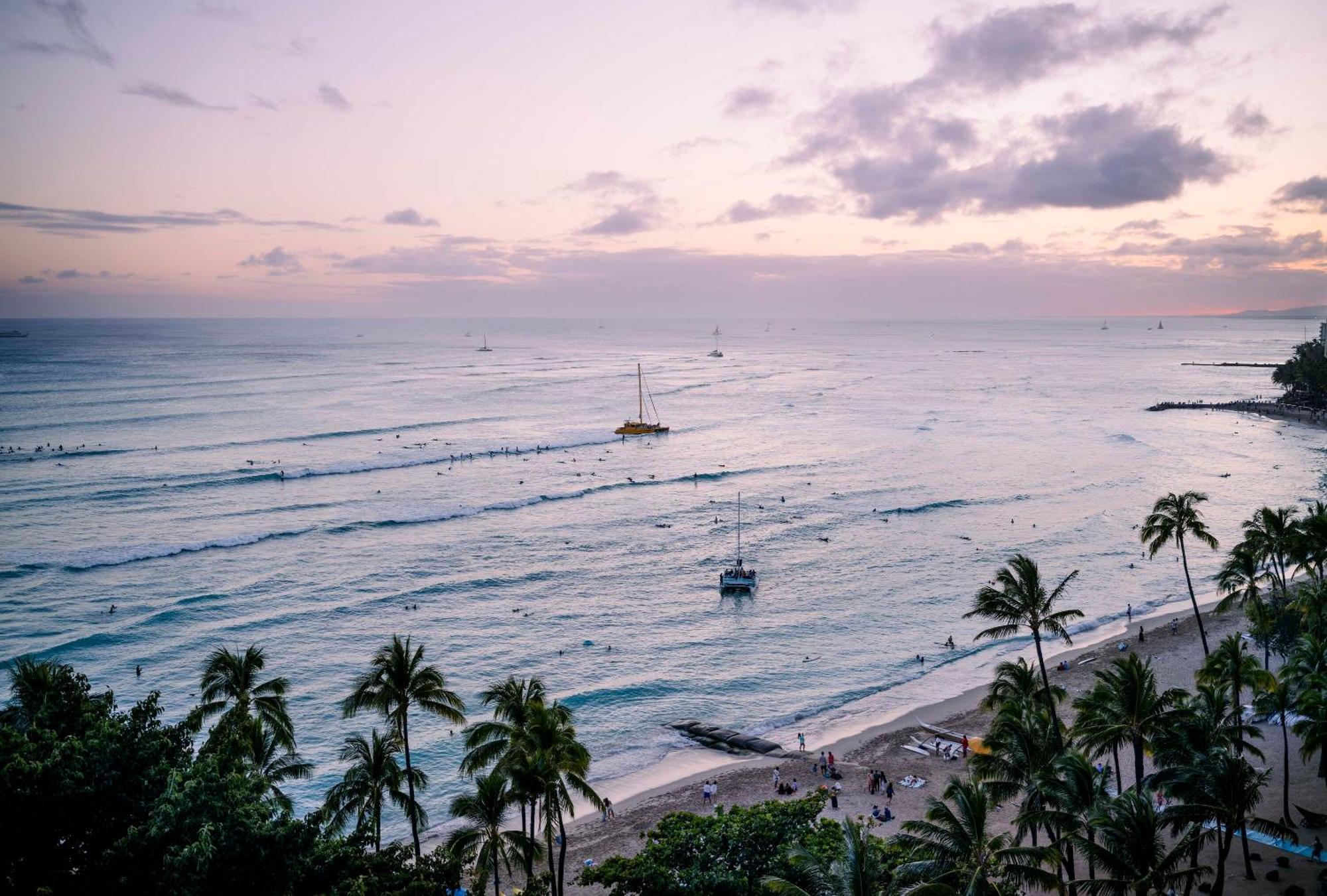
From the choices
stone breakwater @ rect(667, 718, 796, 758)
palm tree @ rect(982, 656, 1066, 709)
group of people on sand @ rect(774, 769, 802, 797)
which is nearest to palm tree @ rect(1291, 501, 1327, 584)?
palm tree @ rect(982, 656, 1066, 709)

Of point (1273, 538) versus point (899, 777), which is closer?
point (899, 777)

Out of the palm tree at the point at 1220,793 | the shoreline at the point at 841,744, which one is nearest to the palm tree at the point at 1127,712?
the palm tree at the point at 1220,793

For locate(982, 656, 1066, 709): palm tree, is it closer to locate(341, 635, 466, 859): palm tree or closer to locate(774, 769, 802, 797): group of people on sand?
locate(774, 769, 802, 797): group of people on sand

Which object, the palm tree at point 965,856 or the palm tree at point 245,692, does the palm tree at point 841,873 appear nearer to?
the palm tree at point 965,856

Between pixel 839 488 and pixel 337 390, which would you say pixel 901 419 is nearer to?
pixel 839 488

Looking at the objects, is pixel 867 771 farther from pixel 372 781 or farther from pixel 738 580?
pixel 738 580

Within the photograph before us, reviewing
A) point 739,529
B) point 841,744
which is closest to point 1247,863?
point 841,744

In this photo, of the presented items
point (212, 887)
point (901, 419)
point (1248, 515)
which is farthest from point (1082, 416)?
point (212, 887)
